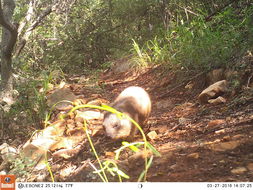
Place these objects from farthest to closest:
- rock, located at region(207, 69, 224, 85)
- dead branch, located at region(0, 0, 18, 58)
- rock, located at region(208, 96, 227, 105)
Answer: dead branch, located at region(0, 0, 18, 58) < rock, located at region(207, 69, 224, 85) < rock, located at region(208, 96, 227, 105)

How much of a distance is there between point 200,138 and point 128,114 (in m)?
0.51

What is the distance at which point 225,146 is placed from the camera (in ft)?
4.94

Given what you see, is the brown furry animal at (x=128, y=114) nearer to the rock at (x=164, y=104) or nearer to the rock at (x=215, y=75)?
the rock at (x=164, y=104)

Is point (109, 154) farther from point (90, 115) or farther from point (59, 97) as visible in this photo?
point (59, 97)

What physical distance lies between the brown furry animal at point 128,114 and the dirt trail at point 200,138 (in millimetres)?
183

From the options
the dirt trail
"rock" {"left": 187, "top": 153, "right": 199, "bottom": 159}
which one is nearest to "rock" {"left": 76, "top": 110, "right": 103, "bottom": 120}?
the dirt trail

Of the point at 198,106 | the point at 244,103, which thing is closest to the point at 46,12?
the point at 198,106

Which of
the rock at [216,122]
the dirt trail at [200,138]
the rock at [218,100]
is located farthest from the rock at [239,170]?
the rock at [218,100]

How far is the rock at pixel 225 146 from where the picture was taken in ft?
4.85

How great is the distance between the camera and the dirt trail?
1.30m

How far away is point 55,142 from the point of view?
241 centimetres

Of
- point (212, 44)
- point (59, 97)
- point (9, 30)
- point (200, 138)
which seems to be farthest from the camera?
point (59, 97)

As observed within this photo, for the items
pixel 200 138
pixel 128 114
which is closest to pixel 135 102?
pixel 128 114

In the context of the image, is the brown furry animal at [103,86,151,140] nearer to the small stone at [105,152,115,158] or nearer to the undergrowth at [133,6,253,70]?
the small stone at [105,152,115,158]
